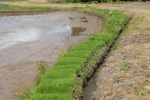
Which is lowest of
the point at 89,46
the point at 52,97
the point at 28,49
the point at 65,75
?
the point at 28,49

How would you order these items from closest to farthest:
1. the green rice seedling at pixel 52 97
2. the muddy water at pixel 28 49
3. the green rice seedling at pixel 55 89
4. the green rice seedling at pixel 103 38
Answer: the green rice seedling at pixel 52 97, the green rice seedling at pixel 55 89, the muddy water at pixel 28 49, the green rice seedling at pixel 103 38

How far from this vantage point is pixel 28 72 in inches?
361

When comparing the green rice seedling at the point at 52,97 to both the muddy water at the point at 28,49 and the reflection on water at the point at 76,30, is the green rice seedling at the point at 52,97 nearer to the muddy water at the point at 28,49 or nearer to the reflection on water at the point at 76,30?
the muddy water at the point at 28,49

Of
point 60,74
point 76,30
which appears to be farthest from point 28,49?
point 76,30

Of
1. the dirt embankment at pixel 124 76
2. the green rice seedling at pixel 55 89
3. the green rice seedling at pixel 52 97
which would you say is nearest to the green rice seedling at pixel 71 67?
the dirt embankment at pixel 124 76

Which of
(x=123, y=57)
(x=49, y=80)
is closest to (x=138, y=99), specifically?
(x=49, y=80)

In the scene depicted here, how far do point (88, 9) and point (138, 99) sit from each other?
75.8ft

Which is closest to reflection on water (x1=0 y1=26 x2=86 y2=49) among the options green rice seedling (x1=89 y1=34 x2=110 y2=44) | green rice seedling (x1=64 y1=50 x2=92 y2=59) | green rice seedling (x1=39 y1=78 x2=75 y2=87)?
green rice seedling (x1=89 y1=34 x2=110 y2=44)

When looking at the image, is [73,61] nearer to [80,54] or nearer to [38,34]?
[80,54]

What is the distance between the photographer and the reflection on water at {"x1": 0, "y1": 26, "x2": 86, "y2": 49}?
14.6 metres

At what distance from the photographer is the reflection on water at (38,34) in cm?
1457

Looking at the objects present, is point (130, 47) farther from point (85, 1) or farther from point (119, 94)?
point (85, 1)

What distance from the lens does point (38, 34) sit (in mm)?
16547

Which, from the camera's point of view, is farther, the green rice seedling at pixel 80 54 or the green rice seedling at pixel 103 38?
the green rice seedling at pixel 103 38
